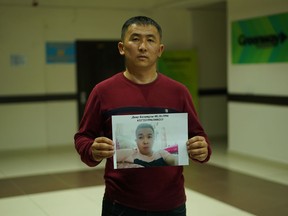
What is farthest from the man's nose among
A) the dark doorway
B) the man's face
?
the dark doorway

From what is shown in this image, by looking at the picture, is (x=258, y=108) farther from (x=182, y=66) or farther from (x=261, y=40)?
(x=182, y=66)

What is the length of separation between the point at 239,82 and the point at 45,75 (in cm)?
353

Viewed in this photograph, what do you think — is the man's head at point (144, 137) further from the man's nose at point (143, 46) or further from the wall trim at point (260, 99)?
the wall trim at point (260, 99)

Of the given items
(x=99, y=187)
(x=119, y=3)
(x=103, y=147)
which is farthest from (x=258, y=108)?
(x=103, y=147)

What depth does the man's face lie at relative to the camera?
165 cm

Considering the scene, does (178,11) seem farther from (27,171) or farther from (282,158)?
(27,171)

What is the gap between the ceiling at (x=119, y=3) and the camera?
748 cm

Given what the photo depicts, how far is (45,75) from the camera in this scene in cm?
782

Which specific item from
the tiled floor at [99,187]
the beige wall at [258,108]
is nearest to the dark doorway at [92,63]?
the tiled floor at [99,187]

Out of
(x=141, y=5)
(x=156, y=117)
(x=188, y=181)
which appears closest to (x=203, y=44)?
(x=141, y=5)

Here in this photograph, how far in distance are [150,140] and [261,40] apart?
5.29 meters

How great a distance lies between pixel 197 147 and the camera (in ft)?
5.32

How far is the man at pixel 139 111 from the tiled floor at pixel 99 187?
2.54 m

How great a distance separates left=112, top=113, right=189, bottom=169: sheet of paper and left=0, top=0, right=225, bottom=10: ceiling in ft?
20.7
